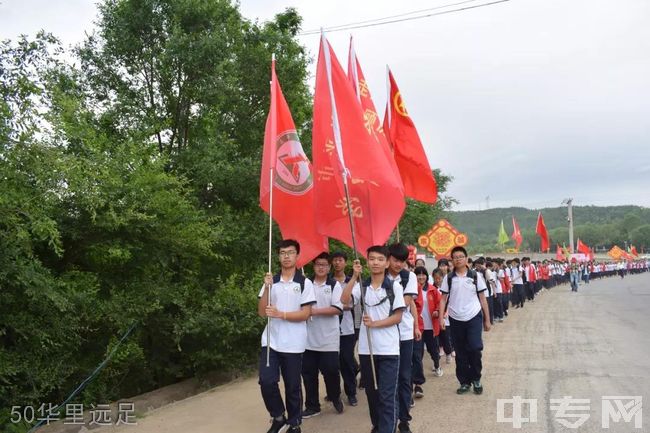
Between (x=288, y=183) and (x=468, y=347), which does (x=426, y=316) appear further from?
(x=288, y=183)

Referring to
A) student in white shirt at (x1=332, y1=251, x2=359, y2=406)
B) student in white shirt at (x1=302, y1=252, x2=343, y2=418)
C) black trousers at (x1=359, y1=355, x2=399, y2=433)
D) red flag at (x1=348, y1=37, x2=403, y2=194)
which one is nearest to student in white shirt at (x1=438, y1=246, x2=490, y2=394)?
student in white shirt at (x1=332, y1=251, x2=359, y2=406)

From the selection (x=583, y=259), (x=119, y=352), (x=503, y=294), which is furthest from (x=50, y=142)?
(x=583, y=259)

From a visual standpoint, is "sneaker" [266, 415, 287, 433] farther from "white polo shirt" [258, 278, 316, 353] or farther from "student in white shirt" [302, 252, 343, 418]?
"student in white shirt" [302, 252, 343, 418]

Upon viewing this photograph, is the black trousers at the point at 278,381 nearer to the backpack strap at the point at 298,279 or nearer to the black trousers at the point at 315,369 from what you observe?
the backpack strap at the point at 298,279

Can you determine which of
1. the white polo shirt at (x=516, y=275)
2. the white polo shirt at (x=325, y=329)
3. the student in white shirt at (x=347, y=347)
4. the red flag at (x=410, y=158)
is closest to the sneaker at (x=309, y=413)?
the student in white shirt at (x=347, y=347)

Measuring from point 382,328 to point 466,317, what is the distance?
7.39 ft

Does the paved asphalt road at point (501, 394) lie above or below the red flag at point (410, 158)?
below

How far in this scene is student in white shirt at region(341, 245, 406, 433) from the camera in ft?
16.0

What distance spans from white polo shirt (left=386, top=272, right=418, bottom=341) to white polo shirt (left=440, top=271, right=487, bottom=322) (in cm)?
157

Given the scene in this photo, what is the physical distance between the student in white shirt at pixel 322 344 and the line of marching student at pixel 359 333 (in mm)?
11

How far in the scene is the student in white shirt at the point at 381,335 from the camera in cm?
488

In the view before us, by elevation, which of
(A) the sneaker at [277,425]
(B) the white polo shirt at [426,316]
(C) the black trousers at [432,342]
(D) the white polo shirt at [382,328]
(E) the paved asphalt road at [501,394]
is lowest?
(E) the paved asphalt road at [501,394]

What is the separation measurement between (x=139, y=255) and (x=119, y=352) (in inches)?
50.2

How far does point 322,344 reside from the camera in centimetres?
601
